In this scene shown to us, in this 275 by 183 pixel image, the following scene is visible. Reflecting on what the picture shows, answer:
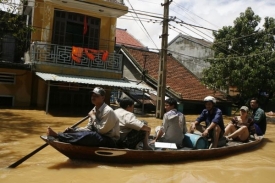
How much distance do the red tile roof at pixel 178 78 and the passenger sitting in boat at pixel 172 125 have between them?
11309 millimetres

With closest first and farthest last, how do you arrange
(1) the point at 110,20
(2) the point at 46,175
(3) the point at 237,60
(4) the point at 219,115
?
1. (2) the point at 46,175
2. (4) the point at 219,115
3. (1) the point at 110,20
4. (3) the point at 237,60

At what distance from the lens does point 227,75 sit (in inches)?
720

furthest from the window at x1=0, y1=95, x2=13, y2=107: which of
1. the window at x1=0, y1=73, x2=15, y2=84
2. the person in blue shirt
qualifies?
the person in blue shirt

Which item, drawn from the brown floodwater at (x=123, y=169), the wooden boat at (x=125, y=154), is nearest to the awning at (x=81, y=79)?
the brown floodwater at (x=123, y=169)

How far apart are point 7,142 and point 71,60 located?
24.7 feet

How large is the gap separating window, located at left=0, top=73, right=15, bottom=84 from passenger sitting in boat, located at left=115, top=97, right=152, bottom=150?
35.2 feet

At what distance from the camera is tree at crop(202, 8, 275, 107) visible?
1703cm

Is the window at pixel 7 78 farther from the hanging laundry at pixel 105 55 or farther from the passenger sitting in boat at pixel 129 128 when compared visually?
the passenger sitting in boat at pixel 129 128

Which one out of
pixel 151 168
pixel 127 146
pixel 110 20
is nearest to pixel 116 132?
pixel 127 146

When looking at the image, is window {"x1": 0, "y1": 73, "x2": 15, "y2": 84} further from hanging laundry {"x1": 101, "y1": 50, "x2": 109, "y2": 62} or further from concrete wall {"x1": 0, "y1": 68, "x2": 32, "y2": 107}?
hanging laundry {"x1": 101, "y1": 50, "x2": 109, "y2": 62}

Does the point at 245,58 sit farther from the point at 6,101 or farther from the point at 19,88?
the point at 6,101

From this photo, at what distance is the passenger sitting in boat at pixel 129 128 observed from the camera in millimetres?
5473

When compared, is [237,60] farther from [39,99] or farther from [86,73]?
[39,99]

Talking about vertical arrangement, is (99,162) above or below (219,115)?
below
